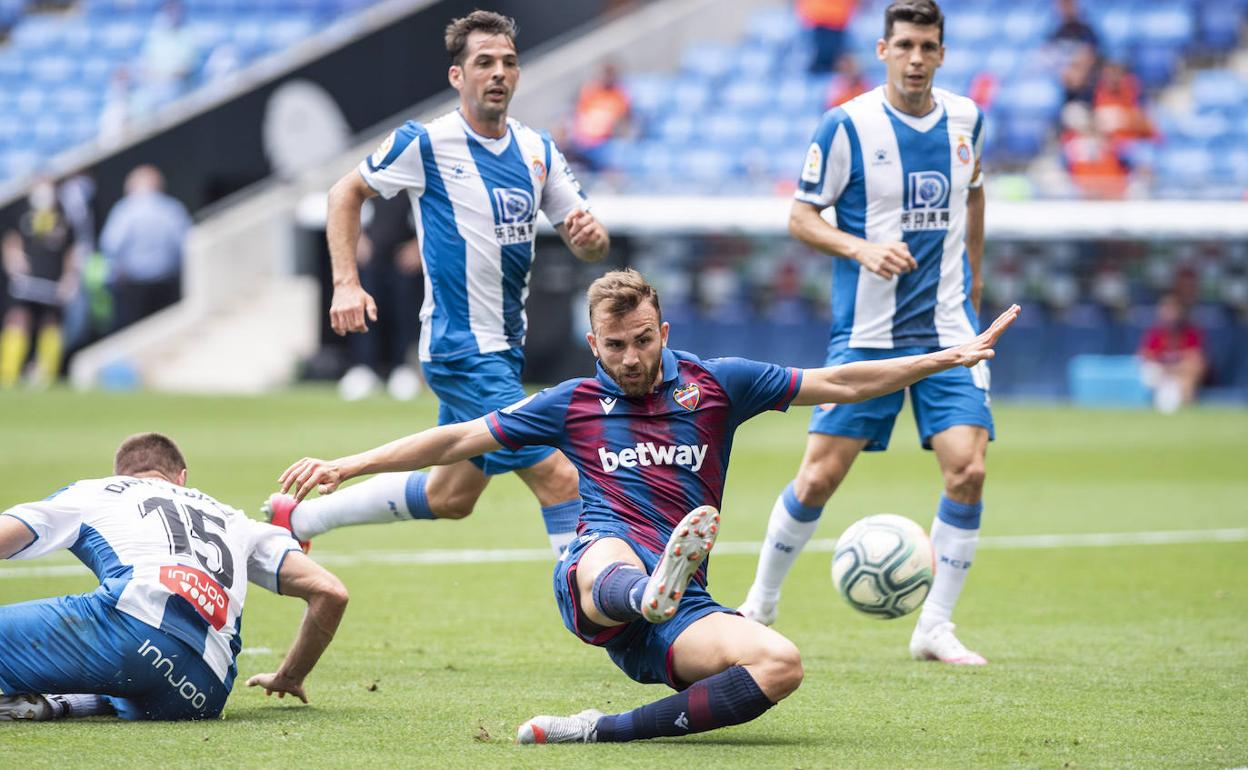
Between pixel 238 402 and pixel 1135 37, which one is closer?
pixel 238 402

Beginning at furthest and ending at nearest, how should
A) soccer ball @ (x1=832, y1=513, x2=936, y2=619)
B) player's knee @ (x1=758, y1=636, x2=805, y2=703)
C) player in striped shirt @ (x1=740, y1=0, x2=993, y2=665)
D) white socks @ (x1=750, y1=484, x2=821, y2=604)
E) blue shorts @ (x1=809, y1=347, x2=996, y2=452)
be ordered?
white socks @ (x1=750, y1=484, x2=821, y2=604) < player in striped shirt @ (x1=740, y1=0, x2=993, y2=665) < blue shorts @ (x1=809, y1=347, x2=996, y2=452) < soccer ball @ (x1=832, y1=513, x2=936, y2=619) < player's knee @ (x1=758, y1=636, x2=805, y2=703)

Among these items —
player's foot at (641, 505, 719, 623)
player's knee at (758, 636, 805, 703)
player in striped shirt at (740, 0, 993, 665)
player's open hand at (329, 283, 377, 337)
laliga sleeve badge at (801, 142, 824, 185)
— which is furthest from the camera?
laliga sleeve badge at (801, 142, 824, 185)

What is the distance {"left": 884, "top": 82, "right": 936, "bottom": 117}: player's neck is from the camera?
25.7ft

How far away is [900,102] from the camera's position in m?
7.87

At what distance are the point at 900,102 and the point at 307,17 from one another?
82.1ft

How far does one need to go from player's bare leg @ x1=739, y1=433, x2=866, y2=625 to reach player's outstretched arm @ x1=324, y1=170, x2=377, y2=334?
1.93 metres

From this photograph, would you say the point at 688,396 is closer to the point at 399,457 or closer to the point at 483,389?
the point at 399,457

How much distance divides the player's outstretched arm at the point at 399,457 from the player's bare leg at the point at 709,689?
868mm

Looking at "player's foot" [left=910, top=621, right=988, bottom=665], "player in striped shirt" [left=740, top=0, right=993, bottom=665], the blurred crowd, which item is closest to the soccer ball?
"player's foot" [left=910, top=621, right=988, bottom=665]

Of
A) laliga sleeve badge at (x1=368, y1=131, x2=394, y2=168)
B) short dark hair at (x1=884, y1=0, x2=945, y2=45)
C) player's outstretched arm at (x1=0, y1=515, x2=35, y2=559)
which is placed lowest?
player's outstretched arm at (x1=0, y1=515, x2=35, y2=559)

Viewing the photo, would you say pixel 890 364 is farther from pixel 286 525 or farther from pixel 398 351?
pixel 398 351

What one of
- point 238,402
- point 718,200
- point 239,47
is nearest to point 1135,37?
point 718,200

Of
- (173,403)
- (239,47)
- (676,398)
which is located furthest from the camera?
(239,47)

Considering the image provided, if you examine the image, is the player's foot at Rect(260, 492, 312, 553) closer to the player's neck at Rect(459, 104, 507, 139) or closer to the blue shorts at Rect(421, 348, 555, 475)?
the blue shorts at Rect(421, 348, 555, 475)
